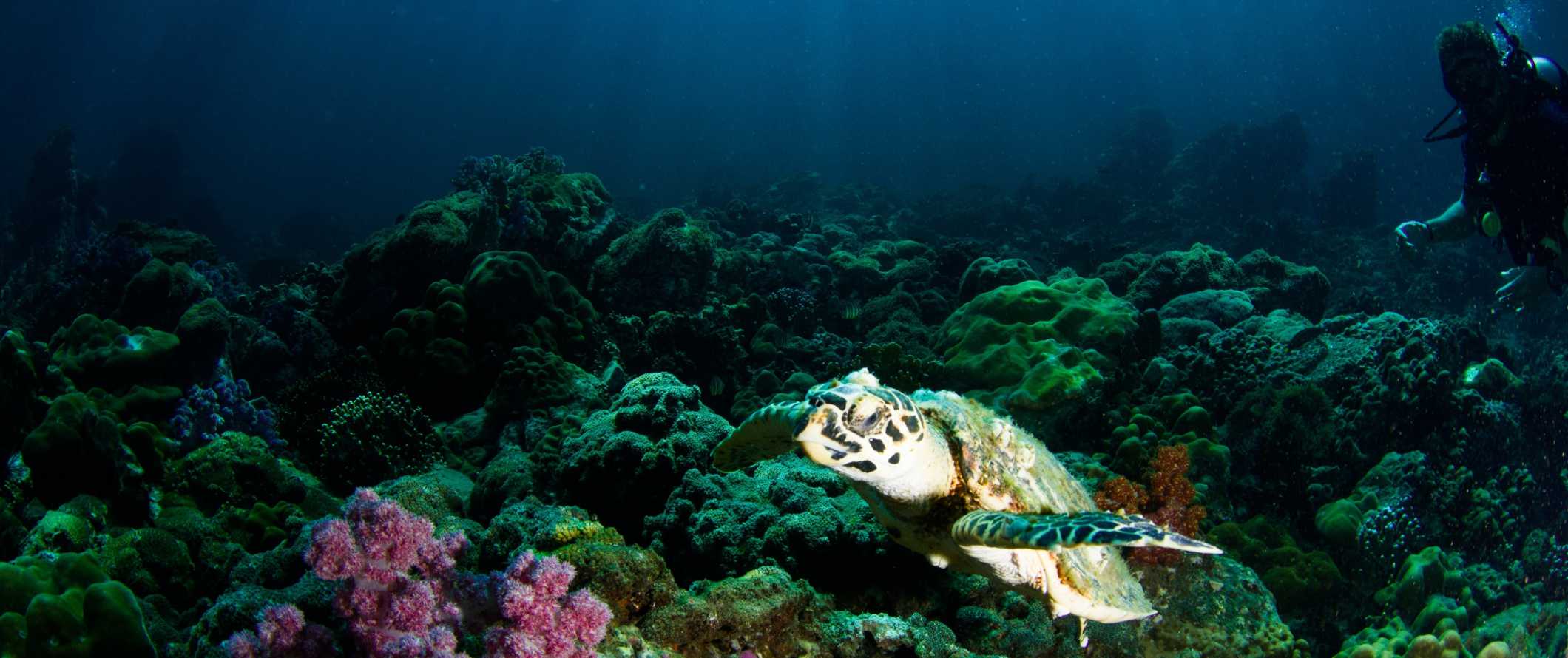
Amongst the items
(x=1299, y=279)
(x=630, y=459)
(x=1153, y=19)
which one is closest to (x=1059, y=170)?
(x=1299, y=279)

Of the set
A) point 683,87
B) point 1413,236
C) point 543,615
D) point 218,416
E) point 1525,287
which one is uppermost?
point 683,87

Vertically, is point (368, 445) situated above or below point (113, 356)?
below

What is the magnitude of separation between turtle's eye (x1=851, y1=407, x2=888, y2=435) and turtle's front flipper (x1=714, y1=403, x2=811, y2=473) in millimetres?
186

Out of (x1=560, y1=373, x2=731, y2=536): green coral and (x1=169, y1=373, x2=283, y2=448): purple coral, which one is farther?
(x1=169, y1=373, x2=283, y2=448): purple coral

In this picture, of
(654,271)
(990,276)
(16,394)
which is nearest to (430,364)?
(16,394)

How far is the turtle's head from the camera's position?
7.48 ft

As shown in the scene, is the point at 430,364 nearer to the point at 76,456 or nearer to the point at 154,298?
the point at 76,456

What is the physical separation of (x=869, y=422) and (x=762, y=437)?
2.17ft

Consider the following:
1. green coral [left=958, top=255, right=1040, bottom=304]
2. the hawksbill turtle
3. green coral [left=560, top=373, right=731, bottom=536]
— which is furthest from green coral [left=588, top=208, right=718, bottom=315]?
the hawksbill turtle

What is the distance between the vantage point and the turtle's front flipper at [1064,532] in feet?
6.44

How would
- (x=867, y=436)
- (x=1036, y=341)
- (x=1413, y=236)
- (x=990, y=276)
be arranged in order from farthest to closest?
(x=990, y=276)
(x=1036, y=341)
(x=1413, y=236)
(x=867, y=436)

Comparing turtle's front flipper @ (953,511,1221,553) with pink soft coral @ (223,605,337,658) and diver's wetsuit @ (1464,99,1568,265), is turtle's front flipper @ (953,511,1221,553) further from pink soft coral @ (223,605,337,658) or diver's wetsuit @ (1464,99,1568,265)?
diver's wetsuit @ (1464,99,1568,265)

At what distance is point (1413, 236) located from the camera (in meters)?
5.78

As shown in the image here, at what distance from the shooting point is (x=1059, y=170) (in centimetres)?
4528
